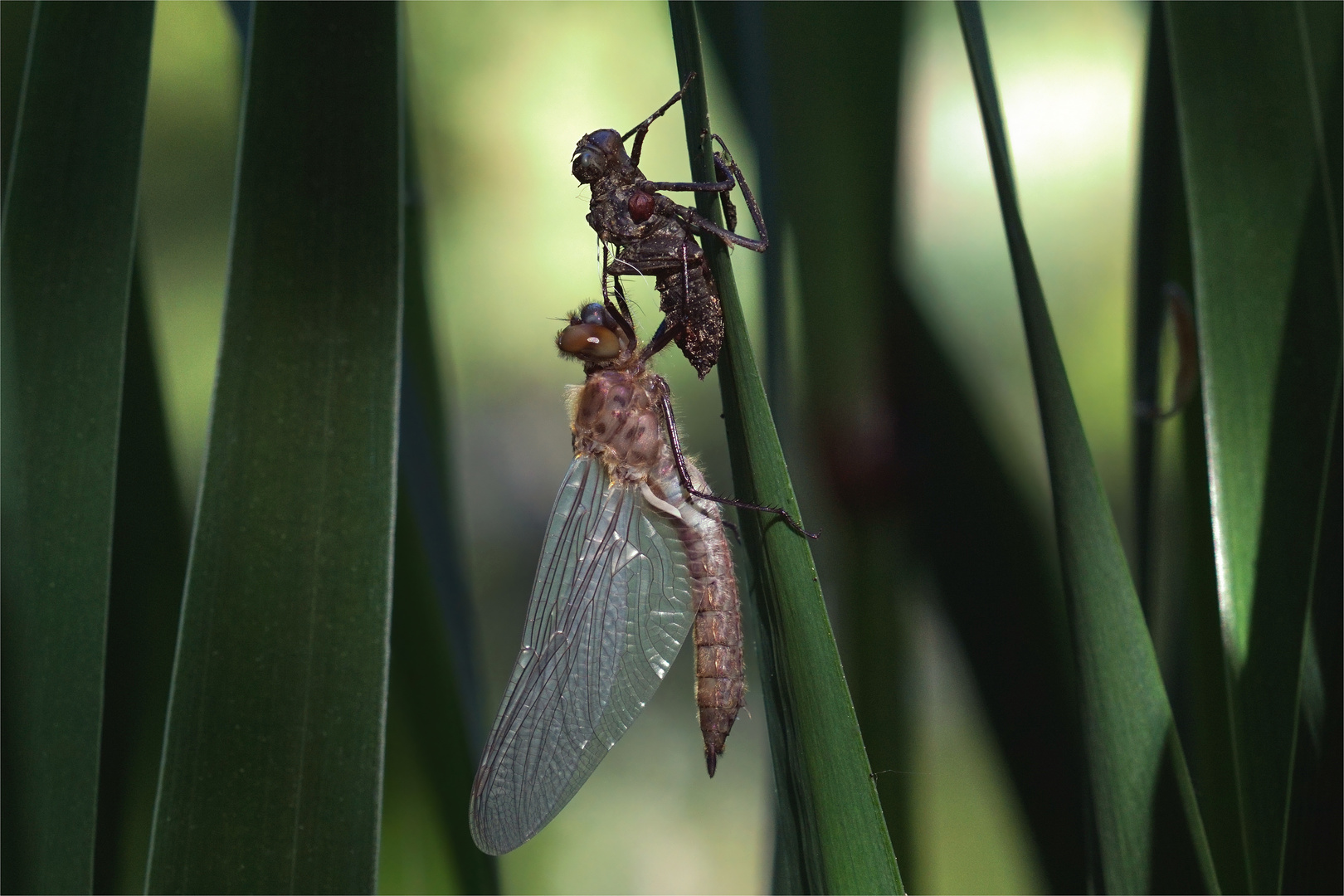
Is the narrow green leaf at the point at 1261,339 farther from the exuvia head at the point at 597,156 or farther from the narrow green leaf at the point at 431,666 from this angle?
the narrow green leaf at the point at 431,666

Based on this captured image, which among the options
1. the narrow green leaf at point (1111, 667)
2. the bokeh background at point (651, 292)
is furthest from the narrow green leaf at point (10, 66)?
the narrow green leaf at point (1111, 667)

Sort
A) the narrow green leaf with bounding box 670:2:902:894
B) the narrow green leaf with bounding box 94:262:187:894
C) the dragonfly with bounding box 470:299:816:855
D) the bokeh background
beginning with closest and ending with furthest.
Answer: the narrow green leaf with bounding box 670:2:902:894, the dragonfly with bounding box 470:299:816:855, the narrow green leaf with bounding box 94:262:187:894, the bokeh background

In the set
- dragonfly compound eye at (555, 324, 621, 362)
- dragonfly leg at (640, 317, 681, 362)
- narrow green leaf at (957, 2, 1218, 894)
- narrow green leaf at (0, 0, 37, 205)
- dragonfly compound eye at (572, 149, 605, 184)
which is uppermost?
narrow green leaf at (0, 0, 37, 205)

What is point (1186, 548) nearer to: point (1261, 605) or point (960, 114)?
point (1261, 605)

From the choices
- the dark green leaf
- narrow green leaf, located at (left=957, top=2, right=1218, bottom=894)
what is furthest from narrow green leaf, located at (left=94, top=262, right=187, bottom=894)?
narrow green leaf, located at (left=957, top=2, right=1218, bottom=894)

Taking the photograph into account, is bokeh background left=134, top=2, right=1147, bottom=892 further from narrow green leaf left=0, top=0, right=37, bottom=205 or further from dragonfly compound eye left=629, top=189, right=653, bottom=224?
dragonfly compound eye left=629, top=189, right=653, bottom=224

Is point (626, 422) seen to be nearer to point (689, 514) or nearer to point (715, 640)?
point (689, 514)

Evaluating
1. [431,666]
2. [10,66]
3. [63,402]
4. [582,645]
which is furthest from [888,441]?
[10,66]
